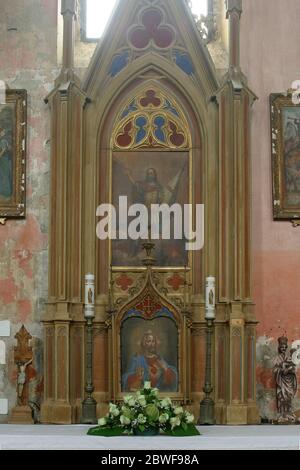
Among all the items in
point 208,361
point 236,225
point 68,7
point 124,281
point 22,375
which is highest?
point 68,7

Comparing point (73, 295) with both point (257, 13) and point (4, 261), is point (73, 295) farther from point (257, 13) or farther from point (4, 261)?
point (257, 13)

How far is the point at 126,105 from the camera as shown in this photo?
48.9ft

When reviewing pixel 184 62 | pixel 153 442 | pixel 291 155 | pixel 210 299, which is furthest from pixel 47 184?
pixel 153 442

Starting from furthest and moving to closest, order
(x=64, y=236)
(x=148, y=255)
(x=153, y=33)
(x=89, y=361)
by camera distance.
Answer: (x=153, y=33), (x=64, y=236), (x=148, y=255), (x=89, y=361)

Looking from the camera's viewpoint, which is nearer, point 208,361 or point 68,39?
point 208,361

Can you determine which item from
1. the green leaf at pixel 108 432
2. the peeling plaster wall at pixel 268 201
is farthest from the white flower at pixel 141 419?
the peeling plaster wall at pixel 268 201

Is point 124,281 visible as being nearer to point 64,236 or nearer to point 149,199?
point 64,236

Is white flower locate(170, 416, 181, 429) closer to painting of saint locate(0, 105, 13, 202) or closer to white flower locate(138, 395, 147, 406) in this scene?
white flower locate(138, 395, 147, 406)

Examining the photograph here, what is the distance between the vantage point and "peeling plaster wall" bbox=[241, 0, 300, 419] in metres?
14.6

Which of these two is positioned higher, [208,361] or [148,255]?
[148,255]

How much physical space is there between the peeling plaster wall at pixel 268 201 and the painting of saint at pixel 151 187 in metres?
1.03

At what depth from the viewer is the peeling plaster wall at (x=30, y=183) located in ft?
47.7

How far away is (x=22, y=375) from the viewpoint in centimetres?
1418

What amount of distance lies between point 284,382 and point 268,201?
8.17ft
